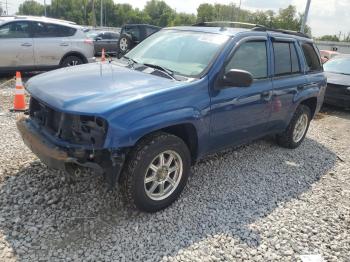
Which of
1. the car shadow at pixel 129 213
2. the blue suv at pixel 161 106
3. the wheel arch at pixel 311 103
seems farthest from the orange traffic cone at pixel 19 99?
the wheel arch at pixel 311 103

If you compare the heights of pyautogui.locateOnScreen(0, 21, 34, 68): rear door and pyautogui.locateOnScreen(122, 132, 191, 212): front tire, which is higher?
pyautogui.locateOnScreen(0, 21, 34, 68): rear door

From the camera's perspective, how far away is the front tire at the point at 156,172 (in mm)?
3340

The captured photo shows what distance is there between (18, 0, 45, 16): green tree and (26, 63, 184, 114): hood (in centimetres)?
11370

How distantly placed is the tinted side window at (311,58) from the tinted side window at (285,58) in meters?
0.40

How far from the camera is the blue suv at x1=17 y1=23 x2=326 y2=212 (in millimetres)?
3152

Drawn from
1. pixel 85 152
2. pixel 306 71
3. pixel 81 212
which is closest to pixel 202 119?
pixel 85 152

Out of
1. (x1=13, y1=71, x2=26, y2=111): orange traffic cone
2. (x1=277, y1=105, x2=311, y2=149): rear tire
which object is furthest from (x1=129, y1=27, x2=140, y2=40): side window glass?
(x1=277, y1=105, x2=311, y2=149): rear tire

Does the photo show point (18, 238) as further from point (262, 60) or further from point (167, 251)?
point (262, 60)

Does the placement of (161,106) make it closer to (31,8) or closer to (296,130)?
(296,130)

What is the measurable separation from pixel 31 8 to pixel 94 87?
120116mm

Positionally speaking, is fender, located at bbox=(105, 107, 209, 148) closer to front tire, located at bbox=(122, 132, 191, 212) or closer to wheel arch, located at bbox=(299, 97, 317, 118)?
front tire, located at bbox=(122, 132, 191, 212)

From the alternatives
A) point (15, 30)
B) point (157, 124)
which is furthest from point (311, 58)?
point (15, 30)

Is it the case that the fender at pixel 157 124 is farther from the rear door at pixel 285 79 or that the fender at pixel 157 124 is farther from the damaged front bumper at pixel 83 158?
the rear door at pixel 285 79

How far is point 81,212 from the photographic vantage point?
3.54m
